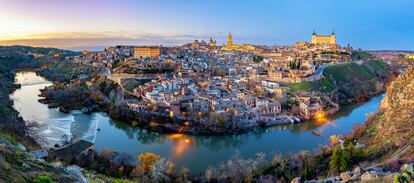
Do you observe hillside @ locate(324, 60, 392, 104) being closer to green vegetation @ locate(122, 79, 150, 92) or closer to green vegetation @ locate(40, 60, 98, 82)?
green vegetation @ locate(122, 79, 150, 92)

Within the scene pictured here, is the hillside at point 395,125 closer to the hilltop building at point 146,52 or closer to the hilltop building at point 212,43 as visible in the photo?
the hilltop building at point 146,52

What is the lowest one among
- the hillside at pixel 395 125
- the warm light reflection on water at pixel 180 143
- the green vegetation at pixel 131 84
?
the warm light reflection on water at pixel 180 143

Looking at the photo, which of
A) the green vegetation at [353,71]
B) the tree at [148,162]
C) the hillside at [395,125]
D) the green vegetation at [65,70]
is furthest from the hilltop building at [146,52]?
the tree at [148,162]

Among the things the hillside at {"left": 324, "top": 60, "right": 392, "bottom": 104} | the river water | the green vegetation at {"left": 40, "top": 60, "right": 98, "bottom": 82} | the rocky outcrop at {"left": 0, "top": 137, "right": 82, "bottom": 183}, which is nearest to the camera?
the rocky outcrop at {"left": 0, "top": 137, "right": 82, "bottom": 183}

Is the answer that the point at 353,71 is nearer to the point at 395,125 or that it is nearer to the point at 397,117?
A: the point at 397,117

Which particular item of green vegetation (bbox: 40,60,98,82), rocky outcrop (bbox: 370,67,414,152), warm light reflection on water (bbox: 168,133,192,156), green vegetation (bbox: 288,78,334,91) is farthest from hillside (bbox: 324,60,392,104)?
green vegetation (bbox: 40,60,98,82)
